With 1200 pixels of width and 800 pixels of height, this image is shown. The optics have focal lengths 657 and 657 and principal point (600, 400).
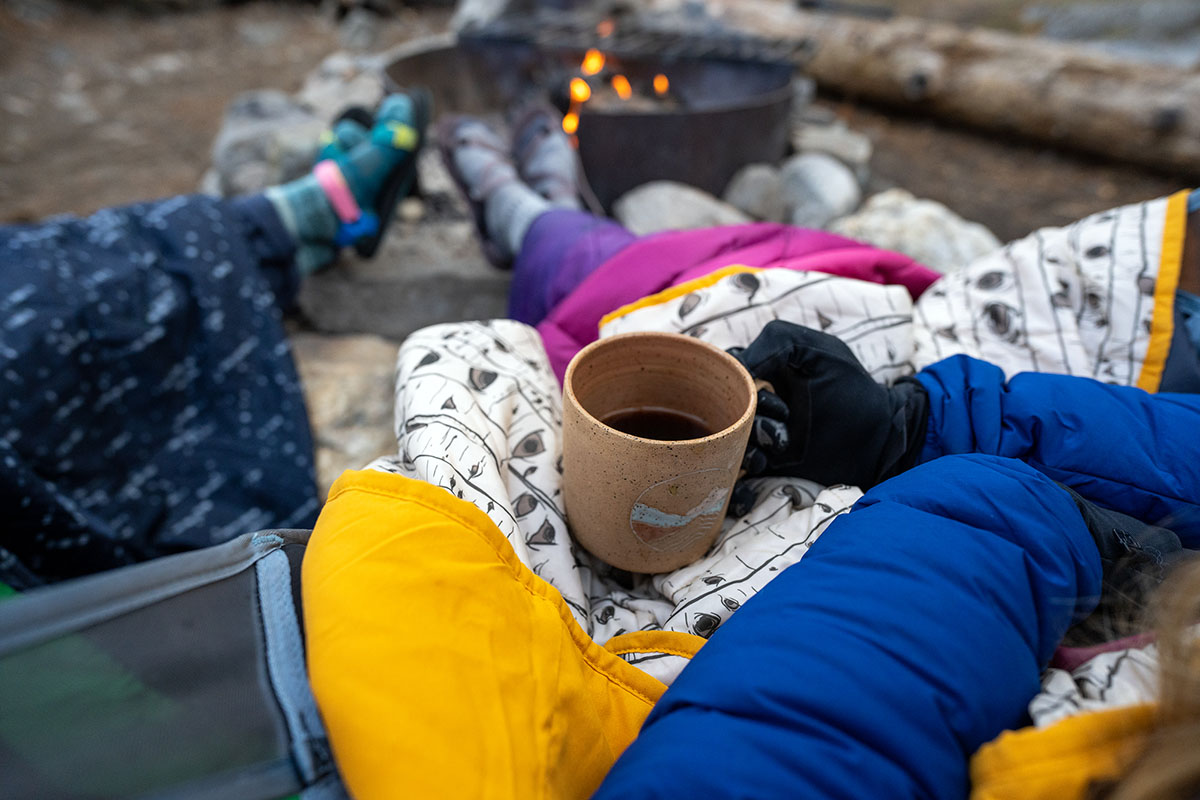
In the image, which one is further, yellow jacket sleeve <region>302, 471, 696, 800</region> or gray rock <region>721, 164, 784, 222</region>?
gray rock <region>721, 164, 784, 222</region>

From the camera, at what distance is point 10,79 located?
184 inches

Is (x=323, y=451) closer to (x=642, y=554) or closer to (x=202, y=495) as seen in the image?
(x=202, y=495)

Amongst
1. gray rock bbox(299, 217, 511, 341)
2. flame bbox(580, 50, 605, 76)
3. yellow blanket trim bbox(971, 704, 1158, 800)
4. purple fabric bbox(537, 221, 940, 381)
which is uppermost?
flame bbox(580, 50, 605, 76)

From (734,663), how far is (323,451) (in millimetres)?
1341

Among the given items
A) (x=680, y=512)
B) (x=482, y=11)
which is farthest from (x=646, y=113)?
(x=482, y=11)

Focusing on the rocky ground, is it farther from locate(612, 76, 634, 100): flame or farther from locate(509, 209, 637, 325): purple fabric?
locate(612, 76, 634, 100): flame

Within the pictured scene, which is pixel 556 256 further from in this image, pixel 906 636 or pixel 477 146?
pixel 906 636

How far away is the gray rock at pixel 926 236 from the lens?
6.54 feet

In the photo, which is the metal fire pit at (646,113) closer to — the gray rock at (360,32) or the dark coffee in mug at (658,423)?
the dark coffee in mug at (658,423)

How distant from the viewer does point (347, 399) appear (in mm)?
1786

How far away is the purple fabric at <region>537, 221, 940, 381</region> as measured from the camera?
134 centimetres

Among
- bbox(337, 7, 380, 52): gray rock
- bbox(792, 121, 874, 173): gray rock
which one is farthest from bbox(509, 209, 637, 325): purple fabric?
bbox(337, 7, 380, 52): gray rock

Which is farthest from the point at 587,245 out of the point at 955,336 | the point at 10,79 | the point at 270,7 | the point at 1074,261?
the point at 270,7

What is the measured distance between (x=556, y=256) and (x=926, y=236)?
121 centimetres
